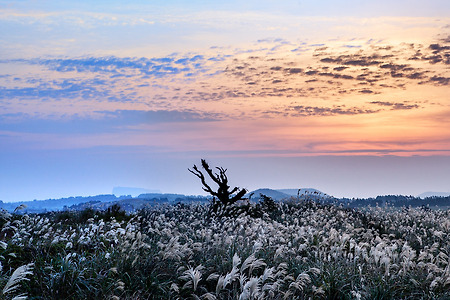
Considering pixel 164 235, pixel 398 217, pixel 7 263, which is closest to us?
pixel 7 263

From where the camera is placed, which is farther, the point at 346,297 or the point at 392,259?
the point at 392,259

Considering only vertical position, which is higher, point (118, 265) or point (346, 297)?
point (118, 265)

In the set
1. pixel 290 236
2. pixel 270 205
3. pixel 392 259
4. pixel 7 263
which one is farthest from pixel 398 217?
pixel 7 263

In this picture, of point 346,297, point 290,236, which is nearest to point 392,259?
point 346,297

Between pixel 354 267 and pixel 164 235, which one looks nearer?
pixel 354 267

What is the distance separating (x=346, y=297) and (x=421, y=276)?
6.29 ft

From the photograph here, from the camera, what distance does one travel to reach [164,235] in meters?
12.8

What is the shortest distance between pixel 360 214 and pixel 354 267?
15.3 meters

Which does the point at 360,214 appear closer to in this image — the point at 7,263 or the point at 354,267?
the point at 354,267

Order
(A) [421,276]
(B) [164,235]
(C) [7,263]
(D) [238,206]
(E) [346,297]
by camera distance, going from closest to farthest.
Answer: (E) [346,297] → (A) [421,276] → (C) [7,263] → (B) [164,235] → (D) [238,206]

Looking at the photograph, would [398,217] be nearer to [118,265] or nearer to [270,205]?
[270,205]

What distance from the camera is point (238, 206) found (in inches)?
904

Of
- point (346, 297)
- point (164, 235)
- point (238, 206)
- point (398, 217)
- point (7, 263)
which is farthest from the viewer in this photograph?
point (238, 206)

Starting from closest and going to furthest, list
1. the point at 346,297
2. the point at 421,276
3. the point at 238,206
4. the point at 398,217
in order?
the point at 346,297 → the point at 421,276 → the point at 398,217 → the point at 238,206
